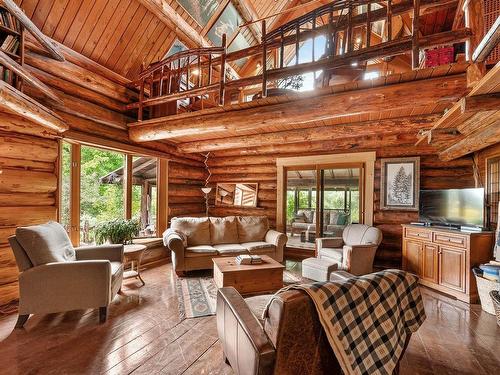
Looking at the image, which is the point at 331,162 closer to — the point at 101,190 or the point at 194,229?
the point at 194,229

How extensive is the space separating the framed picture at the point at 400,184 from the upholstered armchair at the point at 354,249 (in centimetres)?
88

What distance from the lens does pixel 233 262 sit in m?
3.54

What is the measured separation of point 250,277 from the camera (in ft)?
10.5

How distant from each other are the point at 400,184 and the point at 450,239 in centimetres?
150

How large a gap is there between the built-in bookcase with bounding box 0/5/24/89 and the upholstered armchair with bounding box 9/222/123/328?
1.69 meters

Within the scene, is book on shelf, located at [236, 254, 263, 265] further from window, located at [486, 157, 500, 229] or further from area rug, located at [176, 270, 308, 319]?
window, located at [486, 157, 500, 229]

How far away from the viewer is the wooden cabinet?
3.20m

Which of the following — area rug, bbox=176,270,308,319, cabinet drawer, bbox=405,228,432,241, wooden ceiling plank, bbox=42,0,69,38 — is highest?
wooden ceiling plank, bbox=42,0,69,38

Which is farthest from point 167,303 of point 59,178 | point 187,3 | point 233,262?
point 187,3

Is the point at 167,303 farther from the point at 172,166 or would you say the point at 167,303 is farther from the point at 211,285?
the point at 172,166

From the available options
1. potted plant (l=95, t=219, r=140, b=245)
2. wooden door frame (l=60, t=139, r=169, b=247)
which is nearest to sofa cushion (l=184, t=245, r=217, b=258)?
potted plant (l=95, t=219, r=140, b=245)

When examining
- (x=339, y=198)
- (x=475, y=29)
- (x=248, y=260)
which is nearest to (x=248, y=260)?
(x=248, y=260)

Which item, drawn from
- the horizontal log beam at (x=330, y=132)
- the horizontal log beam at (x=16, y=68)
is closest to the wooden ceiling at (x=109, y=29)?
the horizontal log beam at (x=16, y=68)

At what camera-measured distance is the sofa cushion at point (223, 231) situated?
479 cm
